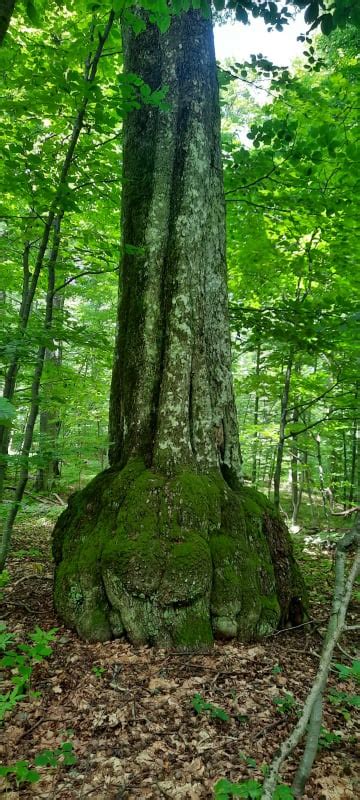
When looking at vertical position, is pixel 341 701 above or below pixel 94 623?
below

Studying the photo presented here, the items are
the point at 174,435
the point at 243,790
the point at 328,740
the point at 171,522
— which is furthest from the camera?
the point at 174,435

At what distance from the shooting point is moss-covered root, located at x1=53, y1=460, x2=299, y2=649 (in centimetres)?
298

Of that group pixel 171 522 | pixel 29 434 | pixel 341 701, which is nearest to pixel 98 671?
pixel 171 522

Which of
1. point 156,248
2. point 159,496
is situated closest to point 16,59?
point 156,248

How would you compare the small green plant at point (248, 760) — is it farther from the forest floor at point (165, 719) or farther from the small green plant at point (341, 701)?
the small green plant at point (341, 701)

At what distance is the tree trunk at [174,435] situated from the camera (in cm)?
306

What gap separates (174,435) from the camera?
359 centimetres

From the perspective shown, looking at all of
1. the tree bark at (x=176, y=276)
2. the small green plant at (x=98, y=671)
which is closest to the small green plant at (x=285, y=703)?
the small green plant at (x=98, y=671)

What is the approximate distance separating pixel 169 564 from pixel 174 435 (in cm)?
107

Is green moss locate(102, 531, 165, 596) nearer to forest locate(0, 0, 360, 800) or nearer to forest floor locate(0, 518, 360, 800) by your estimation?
forest locate(0, 0, 360, 800)

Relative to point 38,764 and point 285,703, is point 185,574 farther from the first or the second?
point 38,764

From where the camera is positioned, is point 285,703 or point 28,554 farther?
point 28,554

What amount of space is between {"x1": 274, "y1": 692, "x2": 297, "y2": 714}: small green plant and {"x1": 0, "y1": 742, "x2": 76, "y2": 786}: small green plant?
1220 millimetres

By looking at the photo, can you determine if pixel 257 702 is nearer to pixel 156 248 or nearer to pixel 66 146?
pixel 156 248
